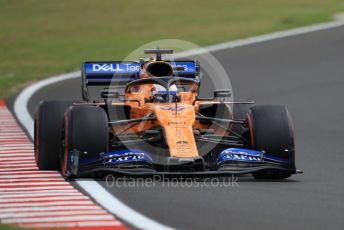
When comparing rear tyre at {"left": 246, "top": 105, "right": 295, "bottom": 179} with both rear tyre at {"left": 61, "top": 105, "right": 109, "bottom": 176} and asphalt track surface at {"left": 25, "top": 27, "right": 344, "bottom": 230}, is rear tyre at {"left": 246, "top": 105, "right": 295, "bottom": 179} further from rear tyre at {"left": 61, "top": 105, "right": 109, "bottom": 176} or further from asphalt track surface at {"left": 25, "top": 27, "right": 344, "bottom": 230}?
rear tyre at {"left": 61, "top": 105, "right": 109, "bottom": 176}

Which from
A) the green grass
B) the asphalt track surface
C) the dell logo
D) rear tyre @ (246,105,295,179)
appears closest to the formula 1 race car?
rear tyre @ (246,105,295,179)

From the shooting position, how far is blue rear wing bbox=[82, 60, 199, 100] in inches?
504

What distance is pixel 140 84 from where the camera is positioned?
11844 millimetres

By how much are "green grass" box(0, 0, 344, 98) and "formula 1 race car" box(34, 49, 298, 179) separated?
892 cm

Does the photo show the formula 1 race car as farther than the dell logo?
No

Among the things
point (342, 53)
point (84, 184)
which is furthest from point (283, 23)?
point (84, 184)

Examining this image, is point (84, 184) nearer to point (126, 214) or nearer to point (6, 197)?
point (6, 197)

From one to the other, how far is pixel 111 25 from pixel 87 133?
20.4m

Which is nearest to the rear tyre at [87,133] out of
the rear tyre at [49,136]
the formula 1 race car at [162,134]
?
the formula 1 race car at [162,134]

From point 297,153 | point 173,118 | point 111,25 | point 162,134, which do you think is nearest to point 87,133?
point 162,134

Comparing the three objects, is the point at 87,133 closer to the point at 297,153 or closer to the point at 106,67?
the point at 106,67

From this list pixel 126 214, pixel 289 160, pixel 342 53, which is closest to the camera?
pixel 126 214

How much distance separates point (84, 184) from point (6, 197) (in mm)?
964

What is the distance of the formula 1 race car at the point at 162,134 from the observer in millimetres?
10398
